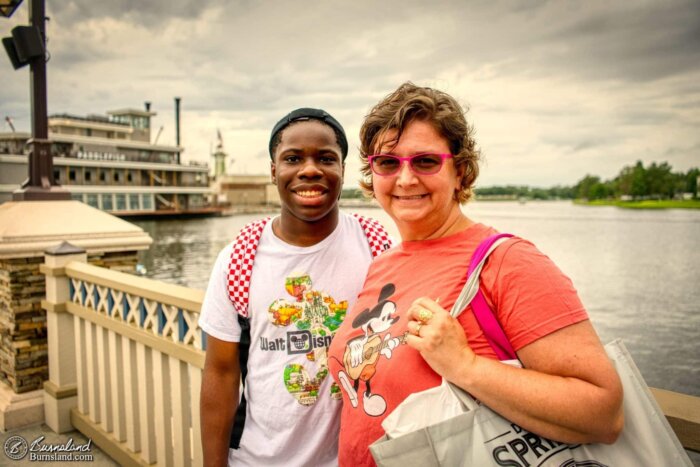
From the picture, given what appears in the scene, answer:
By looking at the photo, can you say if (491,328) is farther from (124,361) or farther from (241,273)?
(124,361)

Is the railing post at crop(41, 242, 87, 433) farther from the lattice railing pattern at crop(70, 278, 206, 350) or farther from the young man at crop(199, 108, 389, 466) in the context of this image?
the young man at crop(199, 108, 389, 466)

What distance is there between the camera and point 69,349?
3594 millimetres

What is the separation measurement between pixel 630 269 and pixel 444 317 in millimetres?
30505

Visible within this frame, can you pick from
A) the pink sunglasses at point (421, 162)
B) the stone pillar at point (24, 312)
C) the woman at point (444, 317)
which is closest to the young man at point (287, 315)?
the woman at point (444, 317)

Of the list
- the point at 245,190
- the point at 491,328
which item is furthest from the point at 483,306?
the point at 245,190

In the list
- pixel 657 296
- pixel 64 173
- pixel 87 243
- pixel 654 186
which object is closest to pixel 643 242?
pixel 654 186

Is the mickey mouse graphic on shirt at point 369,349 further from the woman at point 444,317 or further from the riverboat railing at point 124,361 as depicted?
the riverboat railing at point 124,361

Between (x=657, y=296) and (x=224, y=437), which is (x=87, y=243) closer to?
(x=224, y=437)

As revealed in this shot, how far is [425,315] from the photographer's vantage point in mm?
1018

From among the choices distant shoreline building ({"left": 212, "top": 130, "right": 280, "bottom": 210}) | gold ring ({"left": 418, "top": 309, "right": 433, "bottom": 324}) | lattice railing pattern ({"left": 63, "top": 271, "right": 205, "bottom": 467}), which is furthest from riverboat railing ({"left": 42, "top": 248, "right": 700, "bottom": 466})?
distant shoreline building ({"left": 212, "top": 130, "right": 280, "bottom": 210})

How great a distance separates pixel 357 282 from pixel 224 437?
67 cm

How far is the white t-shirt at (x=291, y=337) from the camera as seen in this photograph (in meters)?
1.53

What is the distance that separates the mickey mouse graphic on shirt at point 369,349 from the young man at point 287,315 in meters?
0.29

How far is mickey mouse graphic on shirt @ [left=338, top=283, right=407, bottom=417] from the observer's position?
1.15 meters
